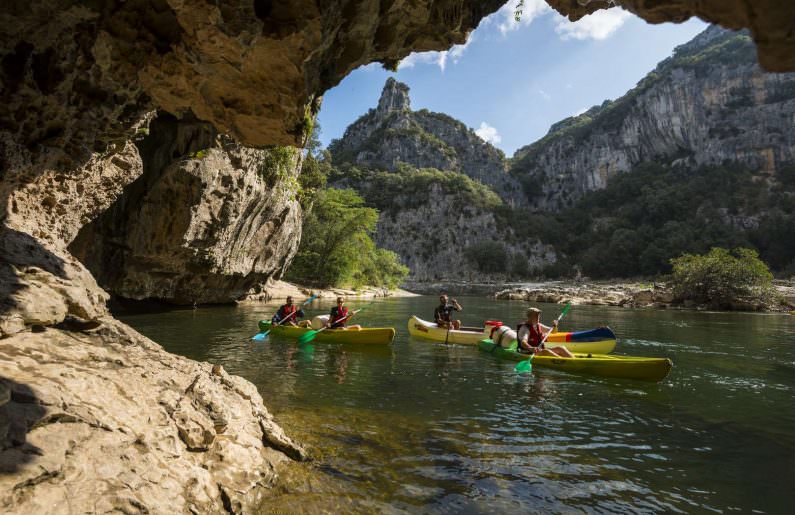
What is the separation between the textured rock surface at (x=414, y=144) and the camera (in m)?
118

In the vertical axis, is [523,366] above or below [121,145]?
below

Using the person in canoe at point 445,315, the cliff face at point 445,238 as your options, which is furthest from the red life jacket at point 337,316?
the cliff face at point 445,238

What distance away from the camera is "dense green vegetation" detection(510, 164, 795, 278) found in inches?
2389

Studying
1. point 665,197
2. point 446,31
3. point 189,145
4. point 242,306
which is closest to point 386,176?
point 665,197

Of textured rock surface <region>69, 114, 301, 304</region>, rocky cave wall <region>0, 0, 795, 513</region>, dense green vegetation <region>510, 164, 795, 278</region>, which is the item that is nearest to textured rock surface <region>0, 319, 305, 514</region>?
rocky cave wall <region>0, 0, 795, 513</region>

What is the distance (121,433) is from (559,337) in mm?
11063

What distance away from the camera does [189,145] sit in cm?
1428

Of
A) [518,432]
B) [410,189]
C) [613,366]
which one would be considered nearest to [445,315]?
[613,366]

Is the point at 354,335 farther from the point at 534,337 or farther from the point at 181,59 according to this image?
the point at 181,59

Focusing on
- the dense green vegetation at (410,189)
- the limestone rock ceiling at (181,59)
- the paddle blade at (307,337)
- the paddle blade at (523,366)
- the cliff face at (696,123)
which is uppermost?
the cliff face at (696,123)

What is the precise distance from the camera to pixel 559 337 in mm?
11797

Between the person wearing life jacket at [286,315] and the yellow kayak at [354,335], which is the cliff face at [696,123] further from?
the person wearing life jacket at [286,315]

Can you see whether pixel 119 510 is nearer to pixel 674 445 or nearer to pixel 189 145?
pixel 674 445

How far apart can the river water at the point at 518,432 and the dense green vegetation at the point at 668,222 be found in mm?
62804
